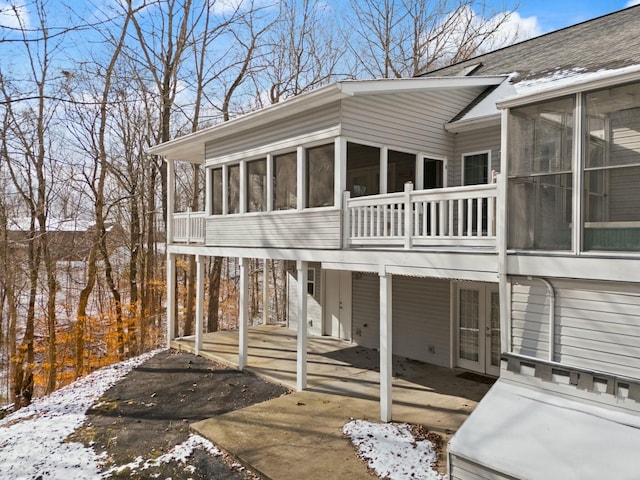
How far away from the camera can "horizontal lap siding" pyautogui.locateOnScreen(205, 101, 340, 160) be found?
761cm

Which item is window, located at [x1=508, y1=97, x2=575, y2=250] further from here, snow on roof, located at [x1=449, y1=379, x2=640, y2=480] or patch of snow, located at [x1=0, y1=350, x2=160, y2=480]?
patch of snow, located at [x1=0, y1=350, x2=160, y2=480]

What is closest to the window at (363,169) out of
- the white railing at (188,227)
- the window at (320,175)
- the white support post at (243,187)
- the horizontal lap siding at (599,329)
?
the window at (320,175)

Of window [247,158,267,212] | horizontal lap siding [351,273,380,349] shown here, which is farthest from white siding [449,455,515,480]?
horizontal lap siding [351,273,380,349]

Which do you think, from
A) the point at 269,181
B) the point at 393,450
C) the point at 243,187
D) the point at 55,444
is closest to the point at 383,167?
the point at 269,181

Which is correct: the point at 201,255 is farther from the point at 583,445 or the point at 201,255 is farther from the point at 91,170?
the point at 91,170

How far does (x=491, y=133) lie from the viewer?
877cm

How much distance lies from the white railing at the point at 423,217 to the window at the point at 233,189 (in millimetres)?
3721

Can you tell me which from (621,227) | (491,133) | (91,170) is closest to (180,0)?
(91,170)

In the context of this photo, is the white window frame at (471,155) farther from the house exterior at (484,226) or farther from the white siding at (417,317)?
the white siding at (417,317)

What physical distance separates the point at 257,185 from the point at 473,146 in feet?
15.7

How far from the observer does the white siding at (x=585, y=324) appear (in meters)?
4.05

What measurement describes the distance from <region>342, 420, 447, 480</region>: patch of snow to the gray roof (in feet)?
22.3

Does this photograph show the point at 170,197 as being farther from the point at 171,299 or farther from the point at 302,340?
the point at 302,340

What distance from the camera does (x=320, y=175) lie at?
7.97m
